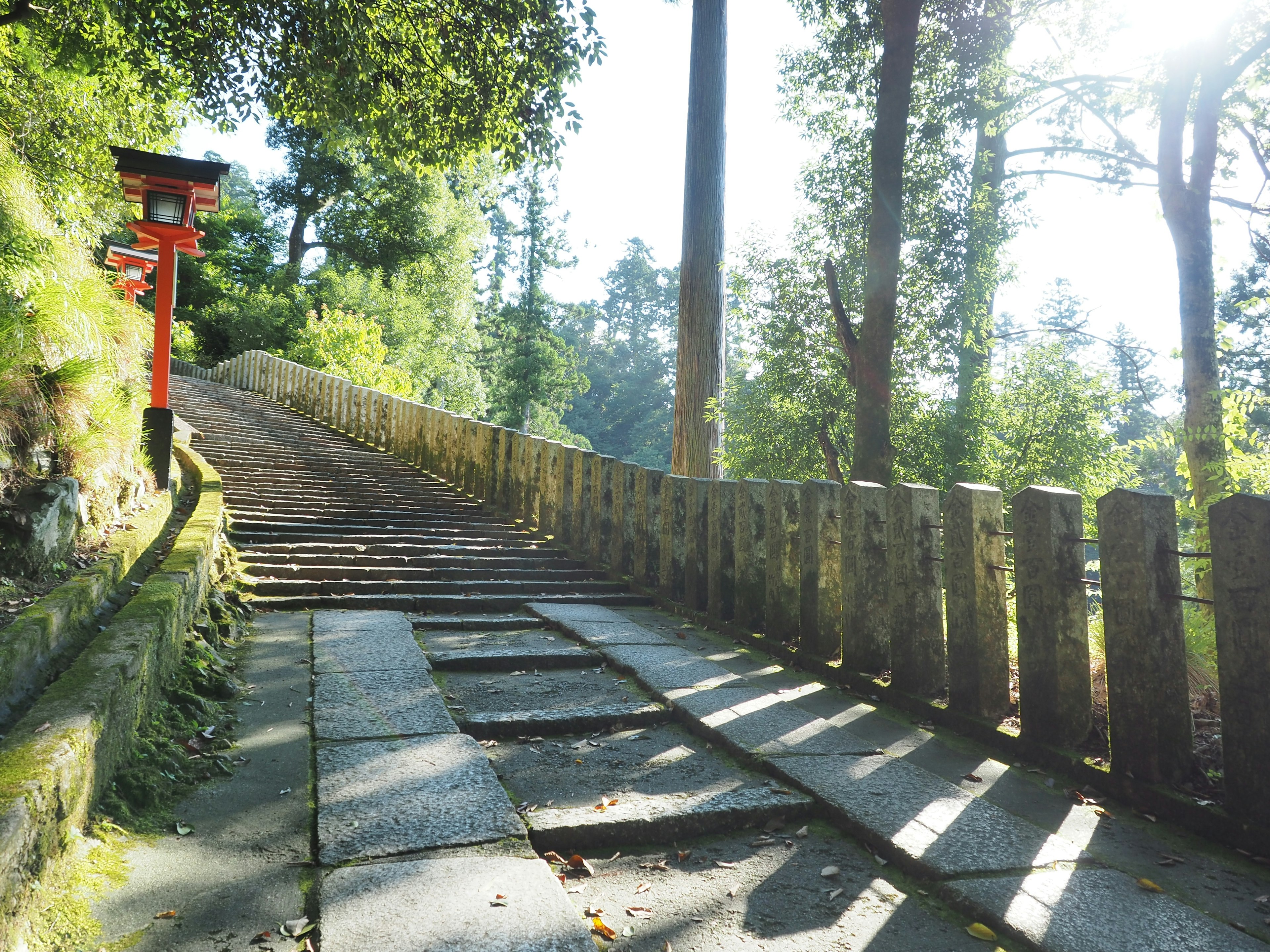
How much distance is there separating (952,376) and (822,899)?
1036cm

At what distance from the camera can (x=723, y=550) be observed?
4.94 m

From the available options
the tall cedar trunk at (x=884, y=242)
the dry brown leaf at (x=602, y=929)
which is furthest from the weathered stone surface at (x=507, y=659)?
the tall cedar trunk at (x=884, y=242)

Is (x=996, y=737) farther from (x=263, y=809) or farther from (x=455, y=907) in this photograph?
(x=263, y=809)

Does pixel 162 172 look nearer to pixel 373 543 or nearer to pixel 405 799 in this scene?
pixel 373 543

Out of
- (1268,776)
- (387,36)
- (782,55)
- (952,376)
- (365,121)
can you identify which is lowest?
(1268,776)

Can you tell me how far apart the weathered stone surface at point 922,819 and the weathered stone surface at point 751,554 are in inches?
74.5

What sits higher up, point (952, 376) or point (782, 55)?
point (782, 55)

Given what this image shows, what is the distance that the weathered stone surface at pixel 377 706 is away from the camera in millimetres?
2812

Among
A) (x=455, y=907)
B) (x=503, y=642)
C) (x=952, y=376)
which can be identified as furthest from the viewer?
(x=952, y=376)

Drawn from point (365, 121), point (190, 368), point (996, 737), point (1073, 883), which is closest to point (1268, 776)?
point (1073, 883)

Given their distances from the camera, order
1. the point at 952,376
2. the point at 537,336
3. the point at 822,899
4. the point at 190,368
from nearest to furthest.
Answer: the point at 822,899, the point at 952,376, the point at 190,368, the point at 537,336

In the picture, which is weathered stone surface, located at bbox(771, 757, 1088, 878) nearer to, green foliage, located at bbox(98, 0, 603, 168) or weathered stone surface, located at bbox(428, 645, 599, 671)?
Result: weathered stone surface, located at bbox(428, 645, 599, 671)

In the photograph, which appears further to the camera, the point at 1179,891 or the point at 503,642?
the point at 503,642

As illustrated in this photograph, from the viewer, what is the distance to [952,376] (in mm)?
11102
